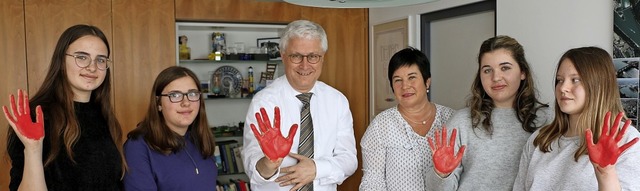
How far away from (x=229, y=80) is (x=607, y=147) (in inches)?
131

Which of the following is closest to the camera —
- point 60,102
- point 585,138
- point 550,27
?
point 585,138

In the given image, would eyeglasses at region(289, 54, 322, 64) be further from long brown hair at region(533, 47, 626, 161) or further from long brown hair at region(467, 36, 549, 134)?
long brown hair at region(533, 47, 626, 161)

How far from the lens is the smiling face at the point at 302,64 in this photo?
213 centimetres

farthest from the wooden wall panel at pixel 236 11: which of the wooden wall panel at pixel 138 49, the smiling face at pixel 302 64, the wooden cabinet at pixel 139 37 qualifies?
the smiling face at pixel 302 64

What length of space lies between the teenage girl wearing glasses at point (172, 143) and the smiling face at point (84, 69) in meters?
0.27

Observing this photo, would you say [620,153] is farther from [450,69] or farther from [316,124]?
[450,69]

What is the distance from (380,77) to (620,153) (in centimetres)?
299

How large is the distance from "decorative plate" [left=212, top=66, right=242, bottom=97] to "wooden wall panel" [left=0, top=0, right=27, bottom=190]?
1.41 metres

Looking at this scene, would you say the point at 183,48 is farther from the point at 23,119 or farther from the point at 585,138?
the point at 585,138

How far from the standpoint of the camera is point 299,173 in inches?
Result: 82.0

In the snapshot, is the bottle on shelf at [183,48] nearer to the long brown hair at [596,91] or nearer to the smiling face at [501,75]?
the smiling face at [501,75]

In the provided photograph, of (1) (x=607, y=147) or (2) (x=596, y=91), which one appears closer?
(1) (x=607, y=147)

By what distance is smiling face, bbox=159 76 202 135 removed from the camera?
1.84 m

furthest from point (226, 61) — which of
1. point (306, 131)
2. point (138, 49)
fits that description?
point (306, 131)
